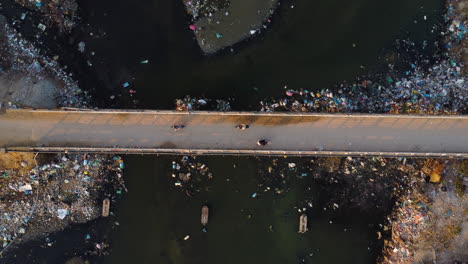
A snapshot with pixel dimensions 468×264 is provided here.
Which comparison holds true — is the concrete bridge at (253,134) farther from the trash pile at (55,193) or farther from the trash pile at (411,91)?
the trash pile at (55,193)

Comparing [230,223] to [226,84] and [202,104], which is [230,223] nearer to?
[202,104]

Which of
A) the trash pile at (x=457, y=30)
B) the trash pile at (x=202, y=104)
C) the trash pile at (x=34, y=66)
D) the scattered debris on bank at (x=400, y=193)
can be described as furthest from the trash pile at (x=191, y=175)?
the trash pile at (x=457, y=30)

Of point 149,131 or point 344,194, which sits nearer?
point 149,131

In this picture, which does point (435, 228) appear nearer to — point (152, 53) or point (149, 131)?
point (149, 131)

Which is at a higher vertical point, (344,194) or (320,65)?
(320,65)

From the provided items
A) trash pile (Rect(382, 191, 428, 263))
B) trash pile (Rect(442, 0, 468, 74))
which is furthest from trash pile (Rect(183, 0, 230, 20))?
trash pile (Rect(382, 191, 428, 263))

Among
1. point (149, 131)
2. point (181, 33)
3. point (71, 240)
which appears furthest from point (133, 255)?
point (181, 33)

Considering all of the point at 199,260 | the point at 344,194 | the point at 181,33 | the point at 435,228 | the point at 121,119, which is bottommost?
the point at 199,260
